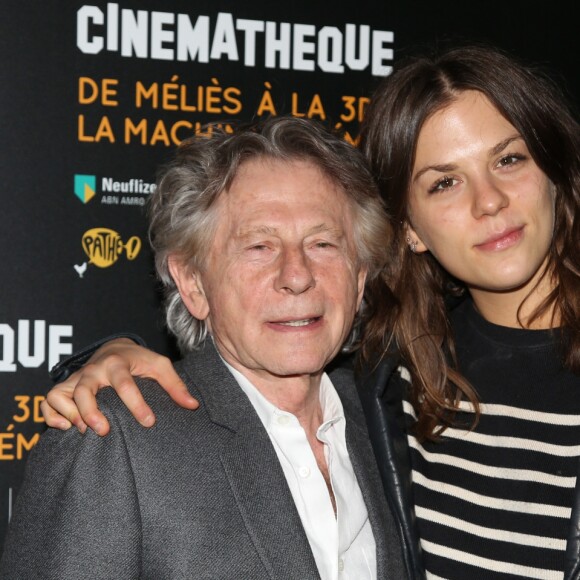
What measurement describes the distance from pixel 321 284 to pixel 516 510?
0.73m

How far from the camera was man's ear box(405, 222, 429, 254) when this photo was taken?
2.36 m

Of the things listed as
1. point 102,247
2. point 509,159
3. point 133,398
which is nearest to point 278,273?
point 133,398

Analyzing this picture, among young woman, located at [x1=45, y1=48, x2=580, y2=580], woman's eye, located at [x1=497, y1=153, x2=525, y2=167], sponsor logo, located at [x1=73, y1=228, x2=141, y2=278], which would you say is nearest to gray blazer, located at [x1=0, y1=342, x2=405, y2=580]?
young woman, located at [x1=45, y1=48, x2=580, y2=580]

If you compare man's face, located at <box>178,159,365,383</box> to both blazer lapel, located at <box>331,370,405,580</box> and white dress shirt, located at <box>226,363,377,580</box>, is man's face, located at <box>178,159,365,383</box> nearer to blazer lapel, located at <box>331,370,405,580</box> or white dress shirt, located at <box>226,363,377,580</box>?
white dress shirt, located at <box>226,363,377,580</box>

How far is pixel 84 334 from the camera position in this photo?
2.92m

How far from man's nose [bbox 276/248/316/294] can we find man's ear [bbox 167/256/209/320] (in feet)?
0.84

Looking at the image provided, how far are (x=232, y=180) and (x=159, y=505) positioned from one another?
0.80 m

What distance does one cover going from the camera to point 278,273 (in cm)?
196

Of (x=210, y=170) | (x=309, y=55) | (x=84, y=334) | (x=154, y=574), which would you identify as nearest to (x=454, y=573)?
(x=154, y=574)

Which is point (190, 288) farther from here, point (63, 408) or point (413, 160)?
point (413, 160)

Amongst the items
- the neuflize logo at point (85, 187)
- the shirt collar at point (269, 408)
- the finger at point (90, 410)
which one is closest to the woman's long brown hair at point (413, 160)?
the shirt collar at point (269, 408)

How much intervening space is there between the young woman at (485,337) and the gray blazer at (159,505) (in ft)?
0.48

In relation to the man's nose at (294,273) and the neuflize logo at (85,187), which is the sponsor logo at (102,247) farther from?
the man's nose at (294,273)

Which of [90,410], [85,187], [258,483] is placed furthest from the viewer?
[85,187]
